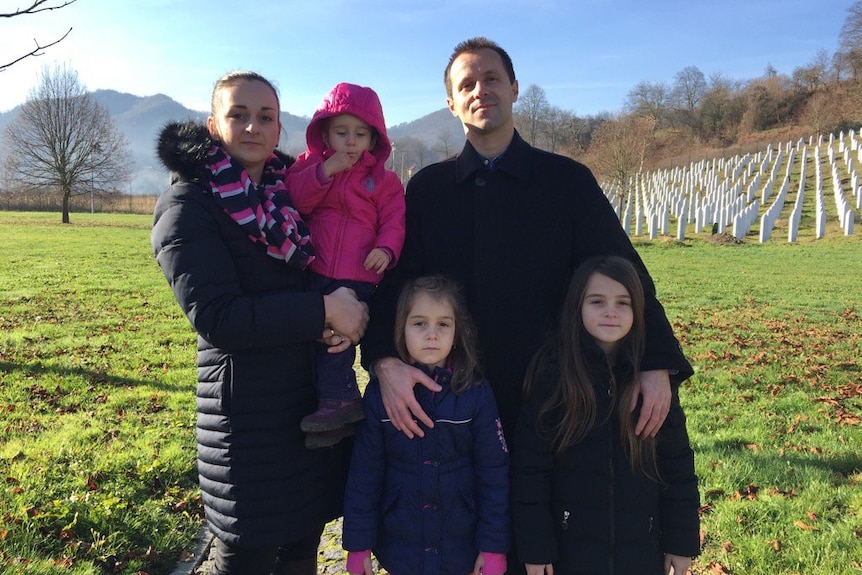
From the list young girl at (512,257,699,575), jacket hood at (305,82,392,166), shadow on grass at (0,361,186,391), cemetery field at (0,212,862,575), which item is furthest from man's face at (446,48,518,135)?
shadow on grass at (0,361,186,391)

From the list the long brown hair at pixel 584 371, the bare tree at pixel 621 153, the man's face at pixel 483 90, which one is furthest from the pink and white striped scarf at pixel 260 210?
the bare tree at pixel 621 153

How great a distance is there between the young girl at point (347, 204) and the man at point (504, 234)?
0.16 m

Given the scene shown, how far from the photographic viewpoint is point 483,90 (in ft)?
7.93

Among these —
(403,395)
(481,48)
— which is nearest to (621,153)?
(481,48)

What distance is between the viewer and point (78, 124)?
37812 mm

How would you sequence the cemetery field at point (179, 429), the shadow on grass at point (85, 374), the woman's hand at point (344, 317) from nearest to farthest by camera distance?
the woman's hand at point (344, 317)
the cemetery field at point (179, 429)
the shadow on grass at point (85, 374)

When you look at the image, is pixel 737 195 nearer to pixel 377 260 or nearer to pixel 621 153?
pixel 621 153

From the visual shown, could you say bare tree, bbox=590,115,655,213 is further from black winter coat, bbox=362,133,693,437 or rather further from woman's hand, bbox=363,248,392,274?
woman's hand, bbox=363,248,392,274

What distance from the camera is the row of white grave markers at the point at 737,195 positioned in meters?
23.6

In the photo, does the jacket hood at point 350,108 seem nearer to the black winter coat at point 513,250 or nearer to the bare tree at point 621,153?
the black winter coat at point 513,250

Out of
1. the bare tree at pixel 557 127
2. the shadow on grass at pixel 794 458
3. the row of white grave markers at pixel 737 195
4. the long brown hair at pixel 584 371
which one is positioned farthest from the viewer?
the bare tree at pixel 557 127

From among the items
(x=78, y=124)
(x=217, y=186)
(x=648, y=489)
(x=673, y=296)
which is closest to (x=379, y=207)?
(x=217, y=186)

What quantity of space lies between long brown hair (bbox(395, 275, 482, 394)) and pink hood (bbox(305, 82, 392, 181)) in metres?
0.52

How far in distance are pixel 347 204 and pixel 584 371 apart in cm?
116
